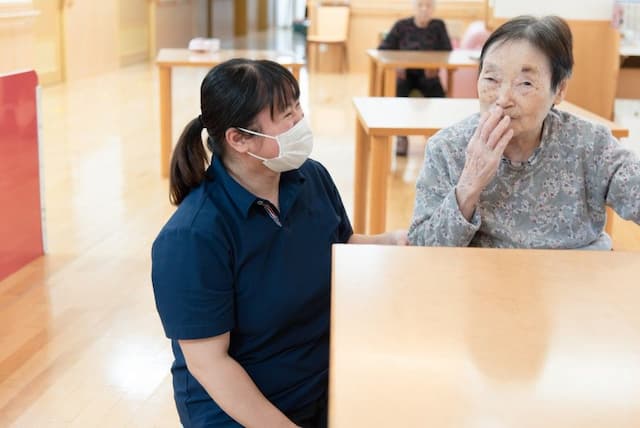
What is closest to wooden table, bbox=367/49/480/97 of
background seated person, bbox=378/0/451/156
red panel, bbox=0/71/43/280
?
background seated person, bbox=378/0/451/156

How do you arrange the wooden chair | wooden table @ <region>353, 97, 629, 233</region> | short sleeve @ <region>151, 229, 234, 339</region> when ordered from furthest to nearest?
the wooden chair
wooden table @ <region>353, 97, 629, 233</region>
short sleeve @ <region>151, 229, 234, 339</region>

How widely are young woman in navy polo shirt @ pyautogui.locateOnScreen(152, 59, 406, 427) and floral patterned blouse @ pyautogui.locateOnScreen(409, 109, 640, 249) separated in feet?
0.95

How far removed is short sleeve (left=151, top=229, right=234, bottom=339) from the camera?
1.30m

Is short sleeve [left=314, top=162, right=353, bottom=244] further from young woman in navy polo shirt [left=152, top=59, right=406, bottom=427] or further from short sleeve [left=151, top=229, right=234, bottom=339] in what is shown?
short sleeve [left=151, top=229, right=234, bottom=339]

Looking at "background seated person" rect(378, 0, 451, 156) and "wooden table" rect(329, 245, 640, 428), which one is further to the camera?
"background seated person" rect(378, 0, 451, 156)

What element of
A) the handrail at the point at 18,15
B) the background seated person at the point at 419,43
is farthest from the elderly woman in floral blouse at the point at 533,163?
the background seated person at the point at 419,43

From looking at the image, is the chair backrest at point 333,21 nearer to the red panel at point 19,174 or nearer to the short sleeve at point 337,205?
the red panel at point 19,174

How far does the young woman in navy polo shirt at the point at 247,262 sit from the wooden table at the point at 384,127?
4.07 ft

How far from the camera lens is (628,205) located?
165 centimetres

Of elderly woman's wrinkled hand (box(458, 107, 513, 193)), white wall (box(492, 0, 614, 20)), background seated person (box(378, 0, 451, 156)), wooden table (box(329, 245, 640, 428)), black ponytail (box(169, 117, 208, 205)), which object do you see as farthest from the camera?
background seated person (box(378, 0, 451, 156))

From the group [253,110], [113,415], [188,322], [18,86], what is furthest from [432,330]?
[18,86]

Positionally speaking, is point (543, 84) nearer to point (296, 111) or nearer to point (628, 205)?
point (628, 205)

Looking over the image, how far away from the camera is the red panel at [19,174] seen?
3.16 meters

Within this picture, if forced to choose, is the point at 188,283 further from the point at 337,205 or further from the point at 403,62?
the point at 403,62
